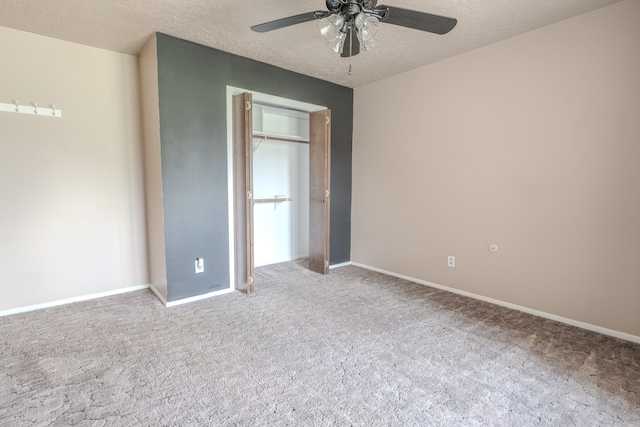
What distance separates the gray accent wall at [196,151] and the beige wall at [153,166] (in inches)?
3.0

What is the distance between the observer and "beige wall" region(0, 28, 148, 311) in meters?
2.79

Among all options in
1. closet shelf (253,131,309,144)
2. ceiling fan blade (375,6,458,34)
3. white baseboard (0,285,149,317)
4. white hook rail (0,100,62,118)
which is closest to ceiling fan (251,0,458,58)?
ceiling fan blade (375,6,458,34)

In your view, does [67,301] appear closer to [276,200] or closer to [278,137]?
Result: [276,200]

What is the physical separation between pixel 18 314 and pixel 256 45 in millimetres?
3263

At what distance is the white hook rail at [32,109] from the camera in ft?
8.96

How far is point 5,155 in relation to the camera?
2.75m

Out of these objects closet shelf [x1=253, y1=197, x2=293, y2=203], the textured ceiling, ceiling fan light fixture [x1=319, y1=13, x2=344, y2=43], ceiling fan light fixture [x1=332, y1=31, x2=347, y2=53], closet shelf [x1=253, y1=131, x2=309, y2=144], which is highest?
the textured ceiling

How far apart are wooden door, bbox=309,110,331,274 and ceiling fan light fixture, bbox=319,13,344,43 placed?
6.03 feet

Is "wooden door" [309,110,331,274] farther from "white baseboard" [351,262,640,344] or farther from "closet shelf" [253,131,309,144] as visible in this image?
"white baseboard" [351,262,640,344]

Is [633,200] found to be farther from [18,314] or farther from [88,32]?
[18,314]

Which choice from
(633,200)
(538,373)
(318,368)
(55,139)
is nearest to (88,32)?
(55,139)

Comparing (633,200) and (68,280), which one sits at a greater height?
(633,200)

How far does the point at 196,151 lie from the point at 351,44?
5.86 feet

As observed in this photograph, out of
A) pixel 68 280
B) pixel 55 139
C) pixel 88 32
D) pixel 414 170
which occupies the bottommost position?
pixel 68 280
